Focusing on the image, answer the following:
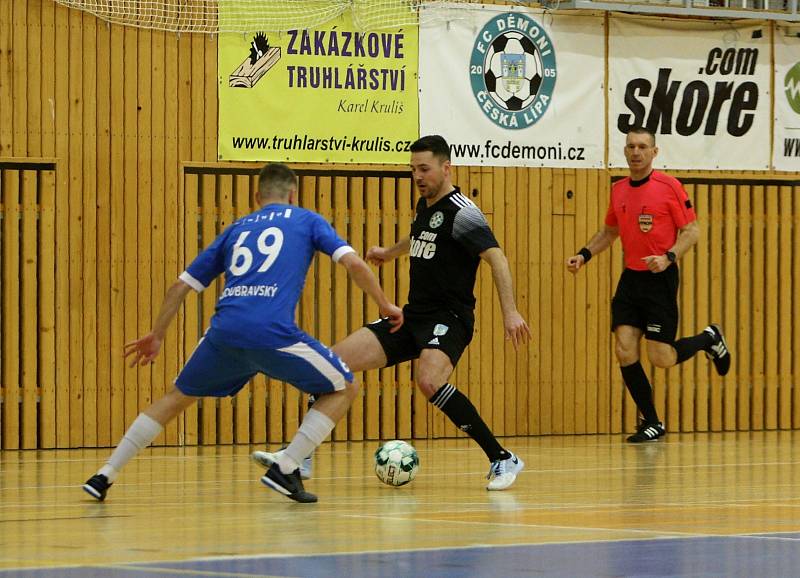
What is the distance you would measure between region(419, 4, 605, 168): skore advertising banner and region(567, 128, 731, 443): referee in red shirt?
63.7 inches

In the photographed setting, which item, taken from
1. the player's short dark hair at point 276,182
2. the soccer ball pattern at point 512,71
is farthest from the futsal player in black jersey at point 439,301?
the soccer ball pattern at point 512,71

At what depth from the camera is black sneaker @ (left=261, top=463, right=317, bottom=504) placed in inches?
312

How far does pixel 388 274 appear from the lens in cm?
→ 1417

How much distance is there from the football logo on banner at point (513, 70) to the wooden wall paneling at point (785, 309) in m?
2.65

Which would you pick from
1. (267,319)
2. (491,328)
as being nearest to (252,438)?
(491,328)

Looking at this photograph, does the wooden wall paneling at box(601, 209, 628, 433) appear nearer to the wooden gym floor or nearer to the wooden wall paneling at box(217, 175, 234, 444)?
the wooden gym floor

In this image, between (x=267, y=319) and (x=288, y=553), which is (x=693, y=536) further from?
(x=267, y=319)

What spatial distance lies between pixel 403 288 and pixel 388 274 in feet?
0.62

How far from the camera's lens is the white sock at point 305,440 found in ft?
26.1

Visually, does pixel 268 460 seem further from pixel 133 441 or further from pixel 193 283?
pixel 193 283

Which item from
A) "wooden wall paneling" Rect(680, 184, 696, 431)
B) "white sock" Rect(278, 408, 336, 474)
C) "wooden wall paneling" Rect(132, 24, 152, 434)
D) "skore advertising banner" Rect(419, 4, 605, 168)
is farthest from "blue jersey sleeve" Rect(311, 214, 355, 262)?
"wooden wall paneling" Rect(680, 184, 696, 431)

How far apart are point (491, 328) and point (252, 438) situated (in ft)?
7.80

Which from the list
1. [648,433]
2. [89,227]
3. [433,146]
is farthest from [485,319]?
[433,146]

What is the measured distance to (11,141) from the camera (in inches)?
511
